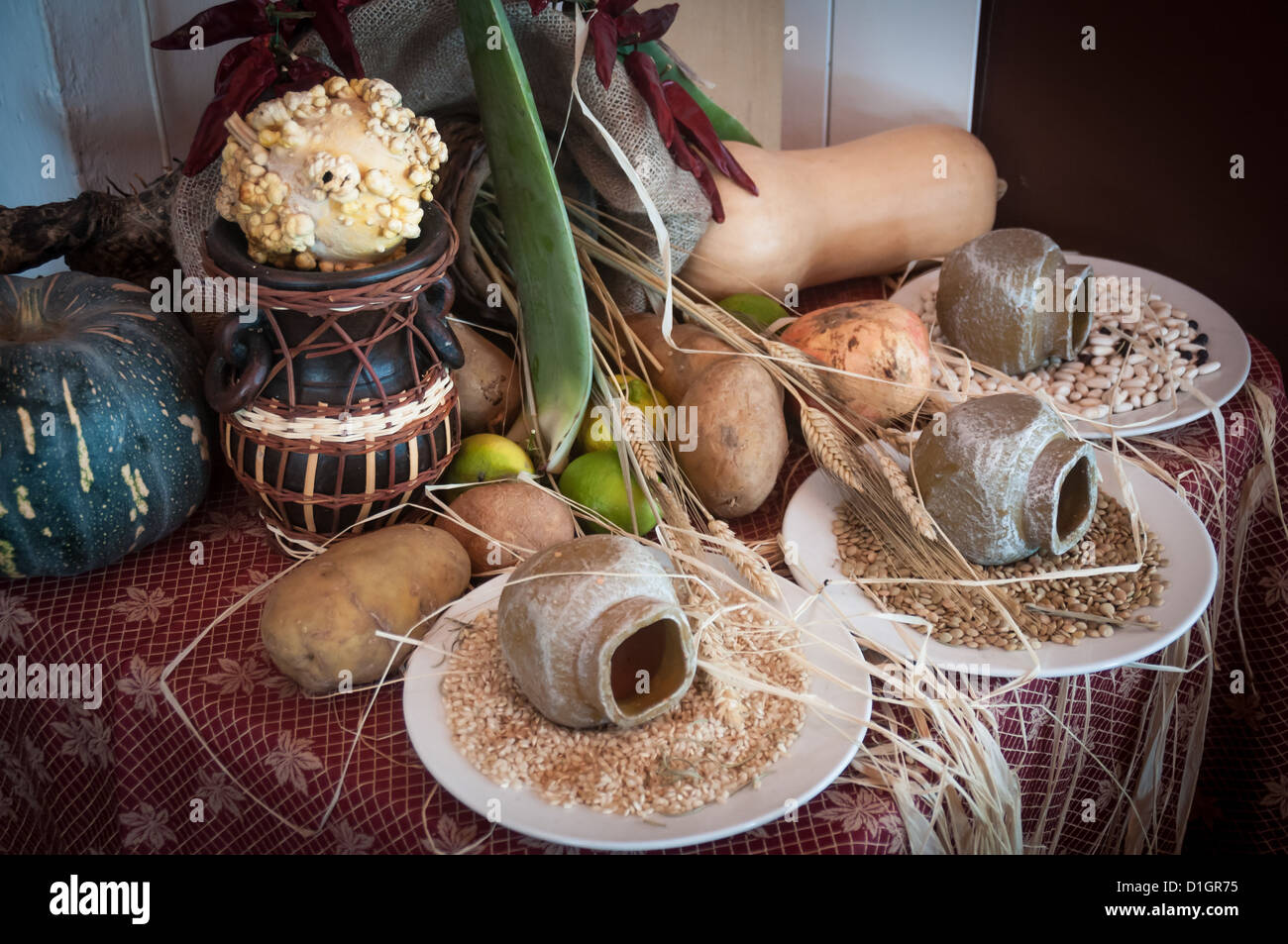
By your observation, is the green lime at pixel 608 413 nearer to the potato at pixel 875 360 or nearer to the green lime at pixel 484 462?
the green lime at pixel 484 462

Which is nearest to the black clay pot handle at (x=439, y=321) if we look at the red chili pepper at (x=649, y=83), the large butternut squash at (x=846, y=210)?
the red chili pepper at (x=649, y=83)

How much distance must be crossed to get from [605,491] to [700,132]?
1.51 feet

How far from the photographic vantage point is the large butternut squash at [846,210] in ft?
4.11

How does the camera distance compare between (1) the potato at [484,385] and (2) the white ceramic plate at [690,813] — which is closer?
(2) the white ceramic plate at [690,813]

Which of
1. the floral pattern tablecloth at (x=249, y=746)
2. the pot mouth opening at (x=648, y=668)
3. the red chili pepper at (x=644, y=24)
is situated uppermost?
the red chili pepper at (x=644, y=24)

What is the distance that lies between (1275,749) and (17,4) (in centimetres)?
171

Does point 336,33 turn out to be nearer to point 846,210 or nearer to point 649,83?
point 649,83

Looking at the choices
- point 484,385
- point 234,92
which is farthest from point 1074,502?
point 234,92

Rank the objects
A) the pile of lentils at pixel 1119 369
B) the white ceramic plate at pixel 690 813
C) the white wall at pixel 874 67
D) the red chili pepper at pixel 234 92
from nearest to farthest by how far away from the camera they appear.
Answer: the white ceramic plate at pixel 690 813 → the red chili pepper at pixel 234 92 → the pile of lentils at pixel 1119 369 → the white wall at pixel 874 67

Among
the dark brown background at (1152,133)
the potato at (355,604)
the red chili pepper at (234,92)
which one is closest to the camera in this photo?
the potato at (355,604)

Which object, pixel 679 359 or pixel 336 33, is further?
pixel 679 359

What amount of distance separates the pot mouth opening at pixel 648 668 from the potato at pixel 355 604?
16cm

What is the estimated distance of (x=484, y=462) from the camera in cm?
96
